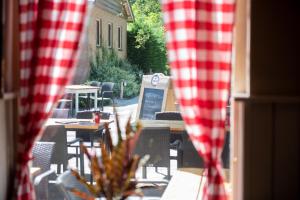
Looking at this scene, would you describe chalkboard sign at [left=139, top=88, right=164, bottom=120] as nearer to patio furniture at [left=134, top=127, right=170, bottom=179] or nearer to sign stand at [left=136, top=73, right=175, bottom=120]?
sign stand at [left=136, top=73, right=175, bottom=120]

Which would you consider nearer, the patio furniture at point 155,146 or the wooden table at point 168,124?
the patio furniture at point 155,146

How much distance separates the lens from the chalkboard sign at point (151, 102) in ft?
14.2

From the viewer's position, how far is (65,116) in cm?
442

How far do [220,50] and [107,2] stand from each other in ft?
4.66

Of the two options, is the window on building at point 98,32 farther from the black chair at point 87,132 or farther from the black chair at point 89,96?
the black chair at point 87,132

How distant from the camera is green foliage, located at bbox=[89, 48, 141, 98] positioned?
4.09m

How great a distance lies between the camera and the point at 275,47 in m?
2.80

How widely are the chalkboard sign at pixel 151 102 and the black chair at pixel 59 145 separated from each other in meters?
0.70

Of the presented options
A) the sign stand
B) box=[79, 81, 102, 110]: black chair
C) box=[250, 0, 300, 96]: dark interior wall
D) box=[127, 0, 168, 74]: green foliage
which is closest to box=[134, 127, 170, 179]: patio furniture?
the sign stand

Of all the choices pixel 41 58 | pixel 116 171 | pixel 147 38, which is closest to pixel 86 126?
pixel 147 38

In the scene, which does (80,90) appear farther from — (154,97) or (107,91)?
(154,97)

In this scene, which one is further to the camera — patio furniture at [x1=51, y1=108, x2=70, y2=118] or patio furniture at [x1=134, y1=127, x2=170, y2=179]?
patio furniture at [x1=51, y1=108, x2=70, y2=118]

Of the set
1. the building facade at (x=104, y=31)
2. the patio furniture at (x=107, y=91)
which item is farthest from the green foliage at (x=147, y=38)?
the patio furniture at (x=107, y=91)

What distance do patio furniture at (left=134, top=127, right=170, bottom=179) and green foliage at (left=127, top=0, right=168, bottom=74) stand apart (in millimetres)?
509
